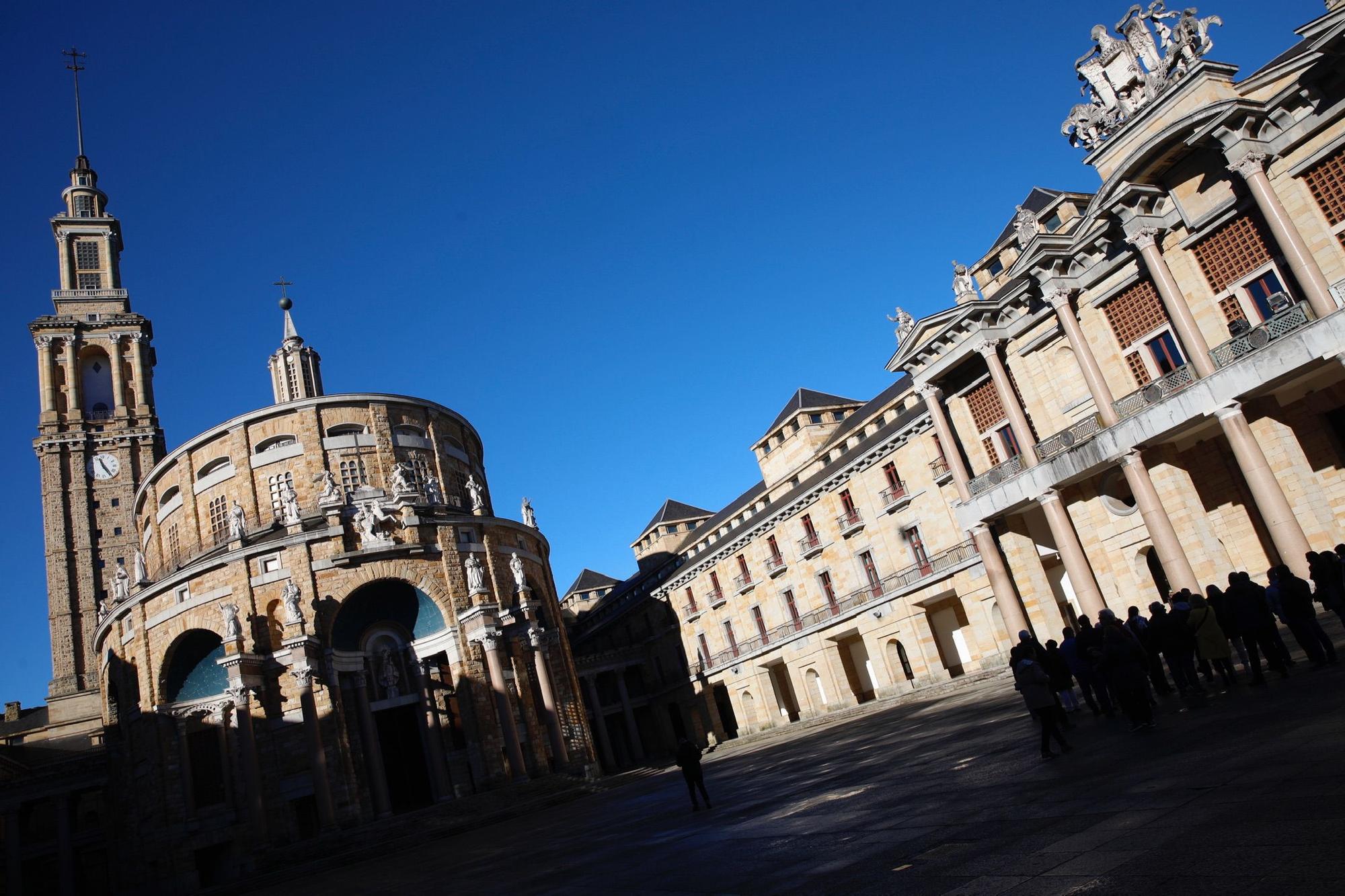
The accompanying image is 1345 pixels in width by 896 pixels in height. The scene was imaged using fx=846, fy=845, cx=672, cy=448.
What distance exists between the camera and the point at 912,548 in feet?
128

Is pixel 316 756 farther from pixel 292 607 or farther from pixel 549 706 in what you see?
pixel 549 706

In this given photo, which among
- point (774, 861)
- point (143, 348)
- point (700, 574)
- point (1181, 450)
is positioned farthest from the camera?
point (143, 348)

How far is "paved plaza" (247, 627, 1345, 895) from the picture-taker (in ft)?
16.3

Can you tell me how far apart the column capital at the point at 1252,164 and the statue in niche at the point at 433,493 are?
3068cm

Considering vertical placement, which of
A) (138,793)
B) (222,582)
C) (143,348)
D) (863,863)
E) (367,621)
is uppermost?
Result: (143,348)

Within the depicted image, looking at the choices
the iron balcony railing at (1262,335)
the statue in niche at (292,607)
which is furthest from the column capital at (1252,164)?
the statue in niche at (292,607)

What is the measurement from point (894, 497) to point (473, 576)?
63.4 feet

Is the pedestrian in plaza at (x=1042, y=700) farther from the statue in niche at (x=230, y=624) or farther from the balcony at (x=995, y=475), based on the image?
the statue in niche at (x=230, y=624)

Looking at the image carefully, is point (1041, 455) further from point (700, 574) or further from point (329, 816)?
point (700, 574)

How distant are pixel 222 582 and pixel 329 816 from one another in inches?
405

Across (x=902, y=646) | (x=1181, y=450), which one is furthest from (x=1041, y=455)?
(x=902, y=646)

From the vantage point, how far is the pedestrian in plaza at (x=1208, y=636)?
463 inches

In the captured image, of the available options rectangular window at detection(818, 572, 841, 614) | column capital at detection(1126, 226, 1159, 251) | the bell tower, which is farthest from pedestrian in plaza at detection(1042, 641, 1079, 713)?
the bell tower

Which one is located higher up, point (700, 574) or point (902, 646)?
point (700, 574)
